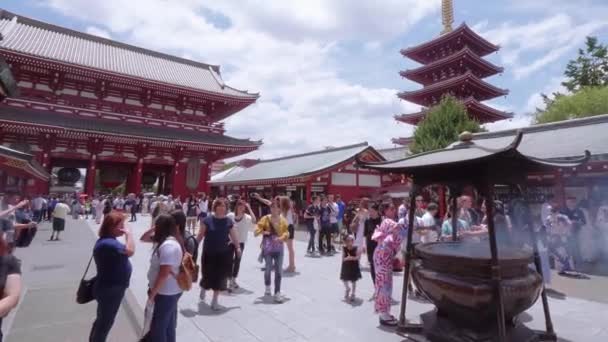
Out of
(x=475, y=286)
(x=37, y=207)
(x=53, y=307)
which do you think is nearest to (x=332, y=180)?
(x=37, y=207)

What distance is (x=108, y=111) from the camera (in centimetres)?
1972

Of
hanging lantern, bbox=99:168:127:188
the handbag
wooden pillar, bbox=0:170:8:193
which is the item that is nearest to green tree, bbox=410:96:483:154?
the handbag

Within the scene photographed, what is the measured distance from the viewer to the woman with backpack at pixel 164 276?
288 cm

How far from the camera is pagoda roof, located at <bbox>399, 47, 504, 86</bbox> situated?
25.9 meters

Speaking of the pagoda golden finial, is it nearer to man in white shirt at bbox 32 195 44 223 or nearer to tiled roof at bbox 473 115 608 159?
tiled roof at bbox 473 115 608 159

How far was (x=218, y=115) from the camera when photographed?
24797 millimetres

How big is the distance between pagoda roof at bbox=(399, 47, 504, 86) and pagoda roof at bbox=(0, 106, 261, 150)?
16.5 metres

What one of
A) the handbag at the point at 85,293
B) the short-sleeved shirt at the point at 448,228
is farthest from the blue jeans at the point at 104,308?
the short-sleeved shirt at the point at 448,228

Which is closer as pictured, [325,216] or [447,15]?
[325,216]

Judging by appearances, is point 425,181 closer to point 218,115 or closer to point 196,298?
point 196,298

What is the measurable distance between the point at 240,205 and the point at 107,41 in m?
26.1

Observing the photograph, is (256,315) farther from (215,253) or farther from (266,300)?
(215,253)

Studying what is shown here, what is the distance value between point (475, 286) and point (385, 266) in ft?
4.54

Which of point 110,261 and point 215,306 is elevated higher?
point 110,261
